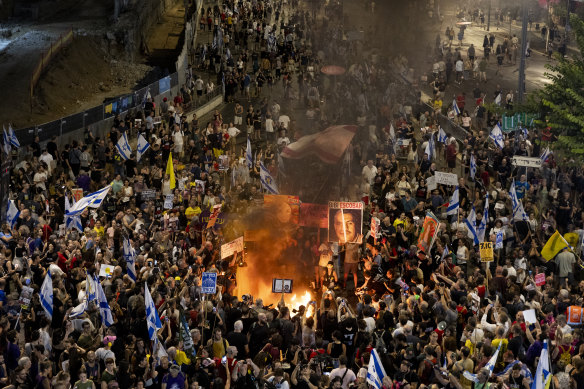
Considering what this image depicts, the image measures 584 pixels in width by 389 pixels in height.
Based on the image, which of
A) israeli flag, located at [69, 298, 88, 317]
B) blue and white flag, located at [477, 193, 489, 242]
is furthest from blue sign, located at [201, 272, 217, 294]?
blue and white flag, located at [477, 193, 489, 242]

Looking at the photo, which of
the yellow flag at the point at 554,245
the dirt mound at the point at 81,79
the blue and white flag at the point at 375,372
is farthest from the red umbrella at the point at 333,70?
the blue and white flag at the point at 375,372

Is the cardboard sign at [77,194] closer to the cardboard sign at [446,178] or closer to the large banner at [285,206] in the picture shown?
the large banner at [285,206]

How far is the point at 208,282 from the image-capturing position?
16516 millimetres

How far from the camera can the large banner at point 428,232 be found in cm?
1953

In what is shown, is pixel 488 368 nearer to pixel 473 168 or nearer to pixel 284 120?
pixel 473 168

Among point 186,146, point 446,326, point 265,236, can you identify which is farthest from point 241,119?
point 446,326

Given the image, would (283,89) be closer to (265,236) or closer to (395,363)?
(265,236)

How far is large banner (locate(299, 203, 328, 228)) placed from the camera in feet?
71.2

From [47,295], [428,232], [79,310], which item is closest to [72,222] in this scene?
[47,295]

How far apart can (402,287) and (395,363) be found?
3.58m

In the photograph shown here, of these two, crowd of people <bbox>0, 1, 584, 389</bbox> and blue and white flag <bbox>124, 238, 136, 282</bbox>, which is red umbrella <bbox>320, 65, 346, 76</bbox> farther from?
blue and white flag <bbox>124, 238, 136, 282</bbox>

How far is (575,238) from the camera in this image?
20.1 m

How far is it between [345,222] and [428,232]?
78.4 inches

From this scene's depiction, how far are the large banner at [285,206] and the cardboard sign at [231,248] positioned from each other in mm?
2832
